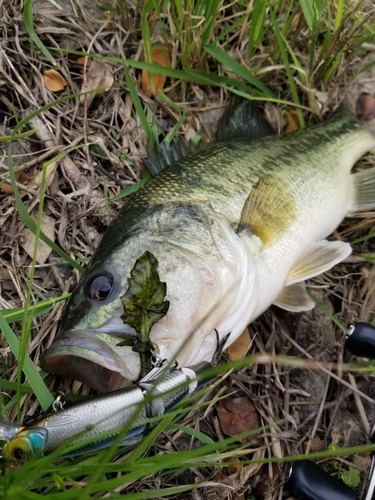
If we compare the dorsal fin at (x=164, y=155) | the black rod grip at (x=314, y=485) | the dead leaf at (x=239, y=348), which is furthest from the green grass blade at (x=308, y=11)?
the black rod grip at (x=314, y=485)

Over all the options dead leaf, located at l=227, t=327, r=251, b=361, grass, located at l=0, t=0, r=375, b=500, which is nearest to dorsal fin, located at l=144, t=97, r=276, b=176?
grass, located at l=0, t=0, r=375, b=500

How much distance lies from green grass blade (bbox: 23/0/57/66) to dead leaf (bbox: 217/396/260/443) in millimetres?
2187

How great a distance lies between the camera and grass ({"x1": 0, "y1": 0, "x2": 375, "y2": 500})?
250 cm

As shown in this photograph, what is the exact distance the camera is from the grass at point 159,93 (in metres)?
2.50

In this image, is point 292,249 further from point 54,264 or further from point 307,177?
point 54,264

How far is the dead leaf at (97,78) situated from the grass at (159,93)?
55 mm

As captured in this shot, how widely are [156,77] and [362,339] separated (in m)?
1.92

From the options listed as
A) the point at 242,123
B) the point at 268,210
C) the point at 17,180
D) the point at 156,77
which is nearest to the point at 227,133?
the point at 242,123

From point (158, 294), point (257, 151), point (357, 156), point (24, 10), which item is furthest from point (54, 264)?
point (357, 156)

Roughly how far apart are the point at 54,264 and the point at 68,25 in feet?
4.96

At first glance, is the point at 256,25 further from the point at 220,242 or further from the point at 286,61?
the point at 220,242

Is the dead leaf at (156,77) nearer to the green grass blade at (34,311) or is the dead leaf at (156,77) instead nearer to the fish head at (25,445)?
the green grass blade at (34,311)

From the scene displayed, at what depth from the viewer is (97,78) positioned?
2.88 metres

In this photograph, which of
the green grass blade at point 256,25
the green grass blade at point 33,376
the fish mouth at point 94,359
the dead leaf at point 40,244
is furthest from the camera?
the green grass blade at point 256,25
